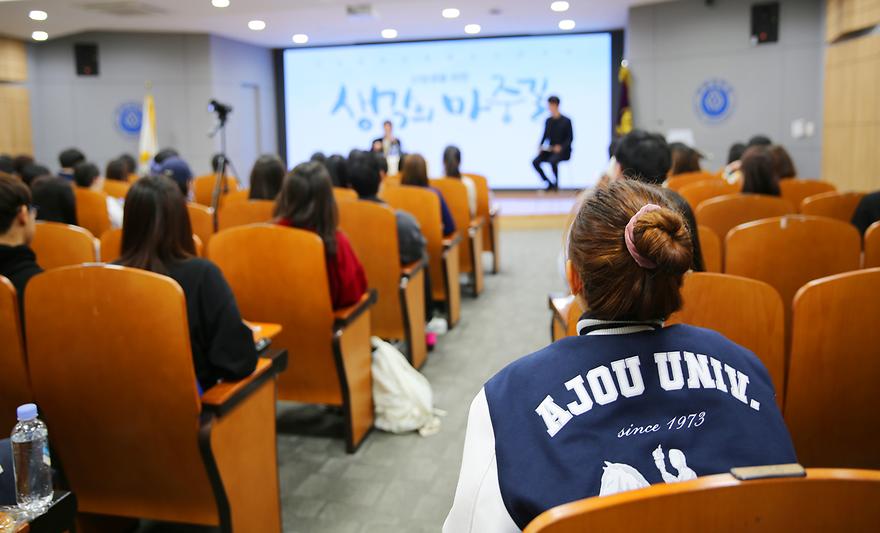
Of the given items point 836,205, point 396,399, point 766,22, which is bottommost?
point 396,399

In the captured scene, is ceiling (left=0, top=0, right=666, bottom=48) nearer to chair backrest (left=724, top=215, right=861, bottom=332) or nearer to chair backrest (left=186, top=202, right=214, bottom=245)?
chair backrest (left=186, top=202, right=214, bottom=245)

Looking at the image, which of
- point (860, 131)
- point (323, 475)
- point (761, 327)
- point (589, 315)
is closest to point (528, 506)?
point (589, 315)

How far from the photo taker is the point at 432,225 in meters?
4.88

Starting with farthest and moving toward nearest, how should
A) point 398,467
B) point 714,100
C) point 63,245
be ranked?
point 714,100 → point 63,245 → point 398,467

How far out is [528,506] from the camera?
1.03 meters

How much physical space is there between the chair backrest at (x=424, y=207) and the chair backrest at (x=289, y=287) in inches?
75.3

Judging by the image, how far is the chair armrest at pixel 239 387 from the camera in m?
2.02

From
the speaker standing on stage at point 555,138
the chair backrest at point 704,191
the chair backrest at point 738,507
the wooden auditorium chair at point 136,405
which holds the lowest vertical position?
the wooden auditorium chair at point 136,405

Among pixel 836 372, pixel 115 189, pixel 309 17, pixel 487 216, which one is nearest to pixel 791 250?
pixel 836 372

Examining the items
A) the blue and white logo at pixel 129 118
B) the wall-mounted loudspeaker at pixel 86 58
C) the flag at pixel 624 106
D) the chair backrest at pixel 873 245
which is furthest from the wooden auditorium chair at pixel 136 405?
the wall-mounted loudspeaker at pixel 86 58

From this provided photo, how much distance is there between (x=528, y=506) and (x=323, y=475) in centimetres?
214

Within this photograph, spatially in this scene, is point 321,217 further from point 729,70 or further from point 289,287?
point 729,70

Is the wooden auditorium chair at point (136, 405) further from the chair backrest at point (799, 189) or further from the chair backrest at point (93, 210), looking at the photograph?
the chair backrest at point (799, 189)

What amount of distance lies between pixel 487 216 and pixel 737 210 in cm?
338
